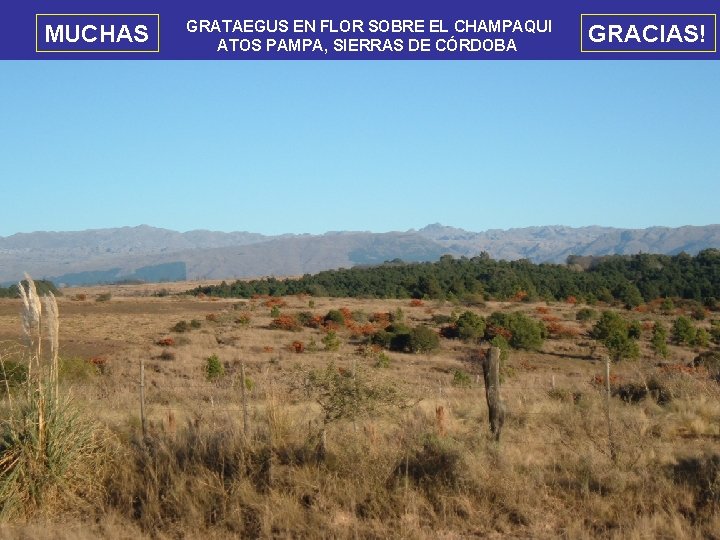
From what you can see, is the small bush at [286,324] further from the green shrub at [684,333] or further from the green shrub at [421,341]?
the green shrub at [684,333]


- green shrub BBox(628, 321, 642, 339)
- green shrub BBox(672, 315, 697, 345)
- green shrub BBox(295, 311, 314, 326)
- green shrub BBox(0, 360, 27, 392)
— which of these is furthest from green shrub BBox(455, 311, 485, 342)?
green shrub BBox(0, 360, 27, 392)

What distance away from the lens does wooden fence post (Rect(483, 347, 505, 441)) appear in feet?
29.7

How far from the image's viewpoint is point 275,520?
285 inches

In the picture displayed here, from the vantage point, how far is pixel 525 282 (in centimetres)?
7125

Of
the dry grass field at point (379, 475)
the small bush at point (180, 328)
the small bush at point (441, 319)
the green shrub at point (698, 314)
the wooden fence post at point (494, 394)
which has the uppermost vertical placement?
the wooden fence post at point (494, 394)

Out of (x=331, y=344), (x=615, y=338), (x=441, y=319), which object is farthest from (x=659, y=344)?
(x=331, y=344)

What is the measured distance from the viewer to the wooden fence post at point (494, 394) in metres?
9.05

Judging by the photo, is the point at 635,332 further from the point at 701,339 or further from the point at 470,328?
the point at 470,328

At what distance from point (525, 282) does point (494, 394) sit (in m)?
63.8

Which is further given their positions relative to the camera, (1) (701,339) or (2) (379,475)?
(1) (701,339)

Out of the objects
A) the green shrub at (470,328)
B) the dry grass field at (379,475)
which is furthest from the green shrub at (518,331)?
the dry grass field at (379,475)

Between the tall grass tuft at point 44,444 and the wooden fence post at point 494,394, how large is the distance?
460cm

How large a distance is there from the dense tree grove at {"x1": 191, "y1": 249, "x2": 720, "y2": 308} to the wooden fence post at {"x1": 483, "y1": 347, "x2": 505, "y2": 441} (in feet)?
166

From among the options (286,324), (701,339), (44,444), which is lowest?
(701,339)
